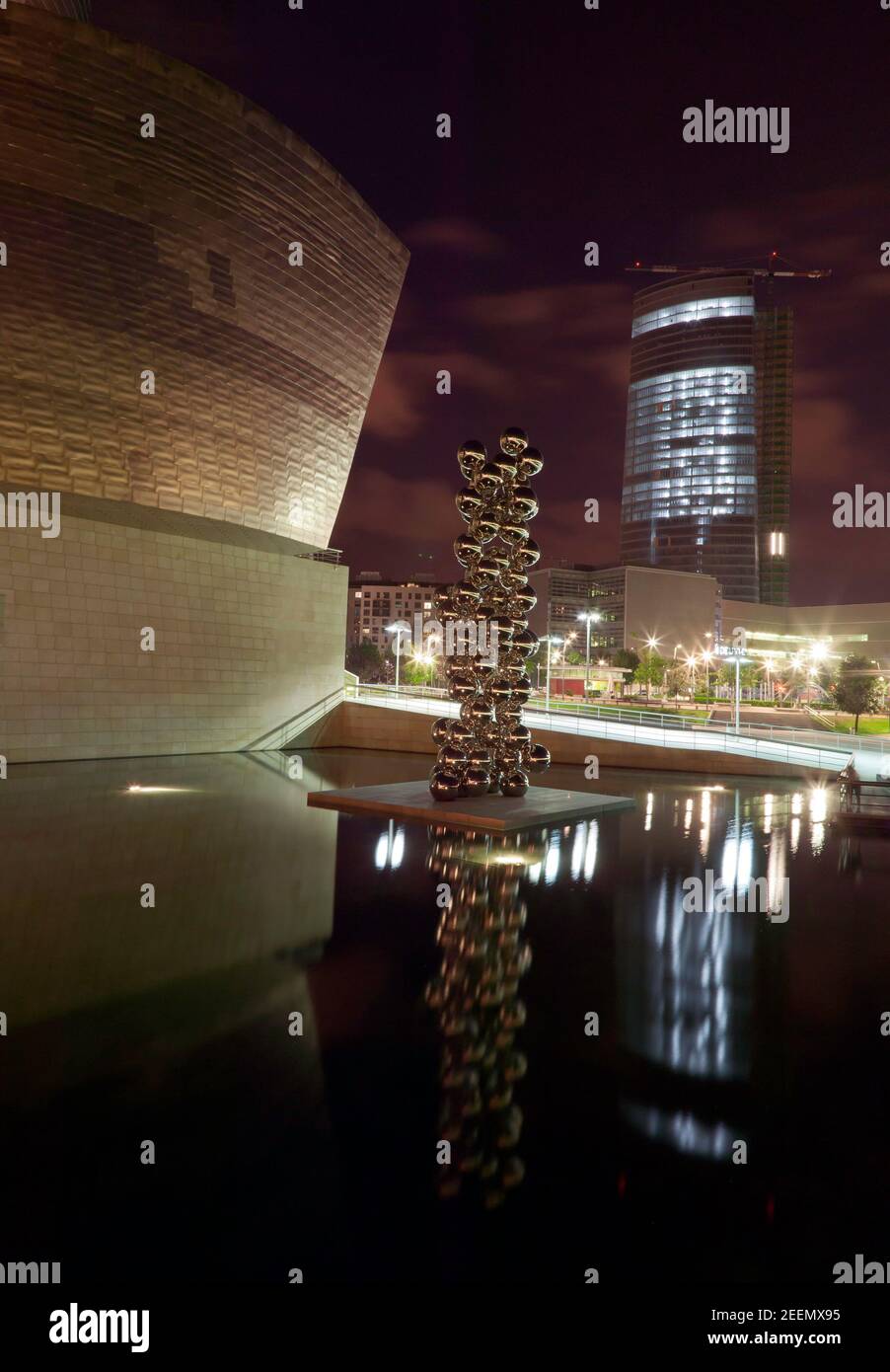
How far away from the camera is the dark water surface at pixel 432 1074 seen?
318 centimetres

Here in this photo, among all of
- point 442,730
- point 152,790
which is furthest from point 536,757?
point 152,790

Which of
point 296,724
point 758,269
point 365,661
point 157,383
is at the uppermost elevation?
point 758,269

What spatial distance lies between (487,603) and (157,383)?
14.8 meters

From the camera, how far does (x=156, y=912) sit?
24.8 ft

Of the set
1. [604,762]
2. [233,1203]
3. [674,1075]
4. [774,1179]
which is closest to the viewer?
[233,1203]

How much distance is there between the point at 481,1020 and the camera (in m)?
5.30

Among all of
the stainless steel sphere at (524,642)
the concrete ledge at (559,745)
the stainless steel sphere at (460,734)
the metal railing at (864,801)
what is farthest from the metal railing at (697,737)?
the stainless steel sphere at (524,642)

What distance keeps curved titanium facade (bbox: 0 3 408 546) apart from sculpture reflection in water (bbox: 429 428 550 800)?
13.3m

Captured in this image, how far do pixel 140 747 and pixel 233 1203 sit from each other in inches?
866

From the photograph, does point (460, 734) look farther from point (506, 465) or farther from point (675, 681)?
point (675, 681)

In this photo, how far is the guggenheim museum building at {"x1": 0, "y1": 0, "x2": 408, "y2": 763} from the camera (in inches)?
761

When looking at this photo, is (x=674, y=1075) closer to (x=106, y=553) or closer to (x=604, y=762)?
(x=604, y=762)

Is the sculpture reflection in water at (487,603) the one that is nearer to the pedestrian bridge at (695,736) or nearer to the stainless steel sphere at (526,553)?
the stainless steel sphere at (526,553)
